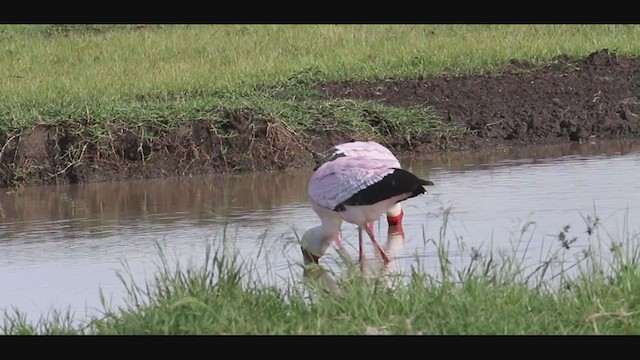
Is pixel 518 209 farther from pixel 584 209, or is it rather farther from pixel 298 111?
pixel 298 111

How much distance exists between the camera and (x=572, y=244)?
27.0 feet

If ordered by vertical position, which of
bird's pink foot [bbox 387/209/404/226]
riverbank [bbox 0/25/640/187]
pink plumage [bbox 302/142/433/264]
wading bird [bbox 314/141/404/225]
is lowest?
bird's pink foot [bbox 387/209/404/226]

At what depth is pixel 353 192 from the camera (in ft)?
26.6

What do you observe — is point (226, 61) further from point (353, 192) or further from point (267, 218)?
point (353, 192)

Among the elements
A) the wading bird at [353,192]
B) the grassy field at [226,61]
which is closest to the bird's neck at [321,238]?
the wading bird at [353,192]

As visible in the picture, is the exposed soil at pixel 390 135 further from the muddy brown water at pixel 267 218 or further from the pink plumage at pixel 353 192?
the pink plumage at pixel 353 192

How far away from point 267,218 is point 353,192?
6.07 feet

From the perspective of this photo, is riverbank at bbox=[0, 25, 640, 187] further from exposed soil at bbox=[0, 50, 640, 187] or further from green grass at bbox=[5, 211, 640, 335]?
green grass at bbox=[5, 211, 640, 335]

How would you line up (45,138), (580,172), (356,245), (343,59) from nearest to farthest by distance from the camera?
(356,245)
(580,172)
(45,138)
(343,59)

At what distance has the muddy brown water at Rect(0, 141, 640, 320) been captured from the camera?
8.15m

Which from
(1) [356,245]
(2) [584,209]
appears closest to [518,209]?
(2) [584,209]

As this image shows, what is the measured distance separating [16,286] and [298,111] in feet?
15.1

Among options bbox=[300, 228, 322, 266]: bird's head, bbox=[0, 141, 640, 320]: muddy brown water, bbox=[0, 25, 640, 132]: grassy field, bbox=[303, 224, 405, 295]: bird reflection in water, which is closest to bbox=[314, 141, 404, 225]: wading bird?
bbox=[303, 224, 405, 295]: bird reflection in water

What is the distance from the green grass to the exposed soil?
527 centimetres
